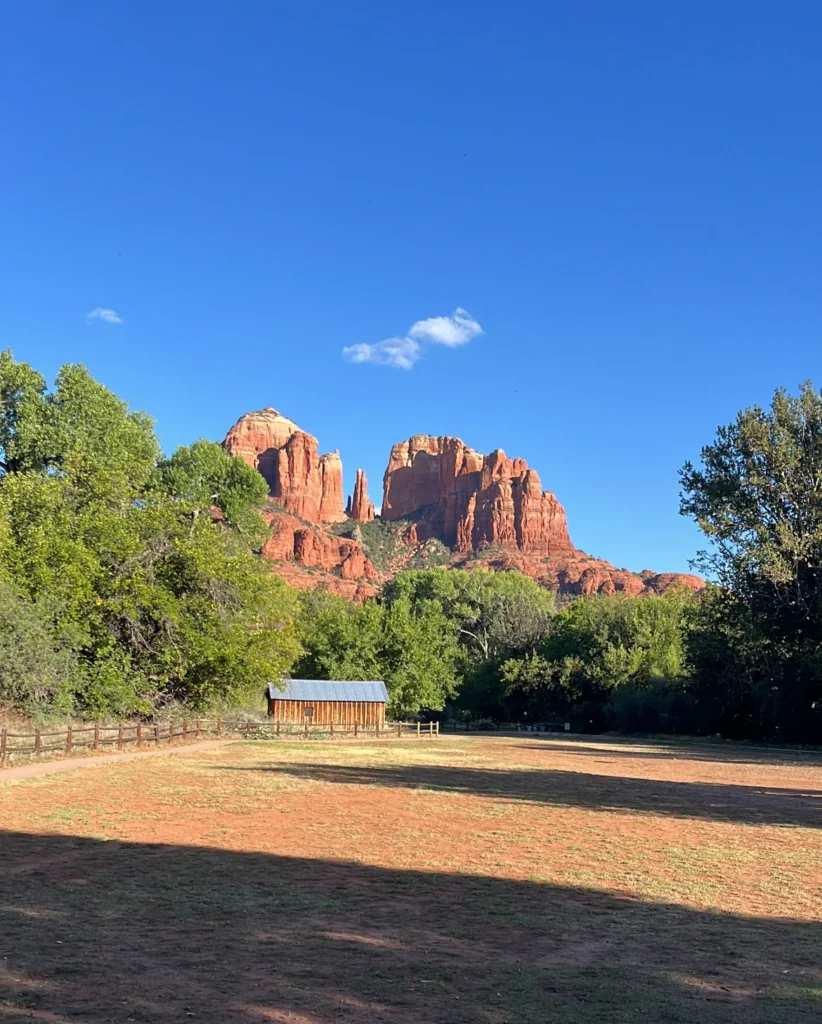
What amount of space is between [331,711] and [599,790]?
36.1 m

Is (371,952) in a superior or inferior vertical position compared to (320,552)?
inferior

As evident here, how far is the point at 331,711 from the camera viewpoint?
5719 cm

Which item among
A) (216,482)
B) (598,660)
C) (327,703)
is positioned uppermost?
(216,482)

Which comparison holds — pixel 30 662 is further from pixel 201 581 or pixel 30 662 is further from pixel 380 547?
pixel 380 547

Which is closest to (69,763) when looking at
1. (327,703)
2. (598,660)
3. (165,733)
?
(165,733)

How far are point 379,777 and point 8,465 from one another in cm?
2898

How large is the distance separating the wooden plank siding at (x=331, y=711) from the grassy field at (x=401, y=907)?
118ft

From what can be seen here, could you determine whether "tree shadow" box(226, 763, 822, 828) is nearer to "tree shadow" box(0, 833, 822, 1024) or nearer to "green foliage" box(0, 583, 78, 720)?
"green foliage" box(0, 583, 78, 720)

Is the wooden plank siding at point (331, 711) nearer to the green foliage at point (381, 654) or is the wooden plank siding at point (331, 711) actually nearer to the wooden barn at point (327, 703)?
the wooden barn at point (327, 703)

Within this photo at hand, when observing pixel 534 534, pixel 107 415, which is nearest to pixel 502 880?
pixel 107 415

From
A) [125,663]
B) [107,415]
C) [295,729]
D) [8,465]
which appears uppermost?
[107,415]

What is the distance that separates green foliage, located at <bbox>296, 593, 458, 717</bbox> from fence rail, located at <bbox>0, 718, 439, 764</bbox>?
5.48 m

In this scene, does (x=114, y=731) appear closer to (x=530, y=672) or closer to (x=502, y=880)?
(x=502, y=880)

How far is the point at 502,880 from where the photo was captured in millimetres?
11227
